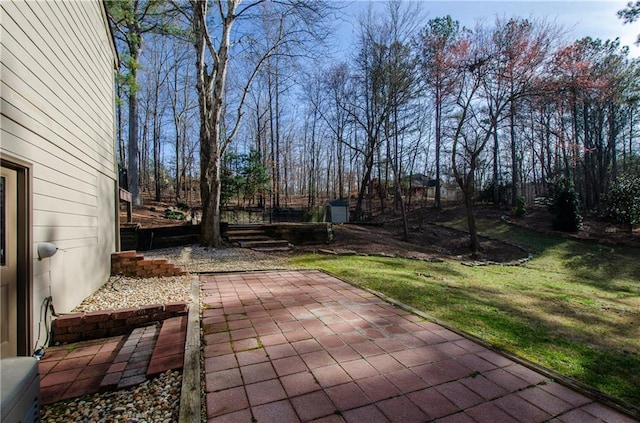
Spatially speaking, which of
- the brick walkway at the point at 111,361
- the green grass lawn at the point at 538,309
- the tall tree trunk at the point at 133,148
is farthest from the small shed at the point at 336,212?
the brick walkway at the point at 111,361

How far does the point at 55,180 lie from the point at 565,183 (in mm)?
16467

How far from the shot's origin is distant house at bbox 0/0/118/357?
2.20m

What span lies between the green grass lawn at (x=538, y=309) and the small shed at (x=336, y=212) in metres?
8.23

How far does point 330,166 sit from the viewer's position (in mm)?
26812

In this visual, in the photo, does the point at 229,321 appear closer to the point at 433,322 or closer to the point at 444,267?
the point at 433,322

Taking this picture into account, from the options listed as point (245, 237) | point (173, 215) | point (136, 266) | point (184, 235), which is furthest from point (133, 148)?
point (136, 266)

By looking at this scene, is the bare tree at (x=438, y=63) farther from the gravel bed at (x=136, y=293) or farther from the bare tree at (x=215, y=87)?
the gravel bed at (x=136, y=293)

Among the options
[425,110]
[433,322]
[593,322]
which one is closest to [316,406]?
[433,322]

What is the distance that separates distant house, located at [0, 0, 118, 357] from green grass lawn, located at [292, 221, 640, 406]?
3632 millimetres

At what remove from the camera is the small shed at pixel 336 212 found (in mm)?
15492

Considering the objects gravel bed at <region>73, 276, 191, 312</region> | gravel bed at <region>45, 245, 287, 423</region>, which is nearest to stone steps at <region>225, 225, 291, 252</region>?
gravel bed at <region>45, 245, 287, 423</region>

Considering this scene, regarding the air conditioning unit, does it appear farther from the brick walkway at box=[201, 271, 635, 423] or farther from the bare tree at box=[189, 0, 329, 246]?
the bare tree at box=[189, 0, 329, 246]

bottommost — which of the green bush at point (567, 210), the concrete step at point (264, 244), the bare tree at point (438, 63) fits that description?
the concrete step at point (264, 244)

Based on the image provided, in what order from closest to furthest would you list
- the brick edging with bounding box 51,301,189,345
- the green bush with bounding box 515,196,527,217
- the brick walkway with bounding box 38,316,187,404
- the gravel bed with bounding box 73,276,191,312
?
the brick walkway with bounding box 38,316,187,404, the brick edging with bounding box 51,301,189,345, the gravel bed with bounding box 73,276,191,312, the green bush with bounding box 515,196,527,217
